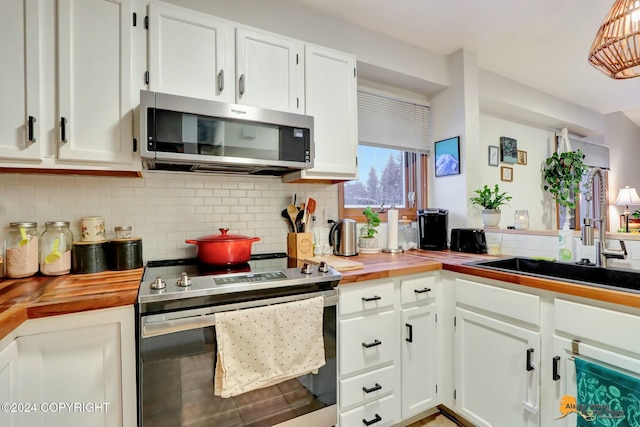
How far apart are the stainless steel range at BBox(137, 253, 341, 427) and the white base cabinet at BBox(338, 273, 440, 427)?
91 millimetres

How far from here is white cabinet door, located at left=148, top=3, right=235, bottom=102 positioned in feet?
4.66

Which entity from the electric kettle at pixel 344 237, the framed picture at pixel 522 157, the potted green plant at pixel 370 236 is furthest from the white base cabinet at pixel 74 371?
the framed picture at pixel 522 157

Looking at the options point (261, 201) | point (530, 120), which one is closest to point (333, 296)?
point (261, 201)

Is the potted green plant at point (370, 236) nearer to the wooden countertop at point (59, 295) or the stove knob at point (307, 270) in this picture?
the stove knob at point (307, 270)

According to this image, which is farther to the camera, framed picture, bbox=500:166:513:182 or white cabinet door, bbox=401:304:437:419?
framed picture, bbox=500:166:513:182

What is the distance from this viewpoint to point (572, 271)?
170 centimetres

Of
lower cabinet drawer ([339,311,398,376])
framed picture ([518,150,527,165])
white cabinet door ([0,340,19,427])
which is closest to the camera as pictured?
white cabinet door ([0,340,19,427])

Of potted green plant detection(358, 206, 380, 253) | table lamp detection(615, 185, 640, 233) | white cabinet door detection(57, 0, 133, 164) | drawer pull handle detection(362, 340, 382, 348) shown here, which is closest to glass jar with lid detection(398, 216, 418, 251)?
potted green plant detection(358, 206, 380, 253)

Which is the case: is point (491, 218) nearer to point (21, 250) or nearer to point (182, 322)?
point (182, 322)

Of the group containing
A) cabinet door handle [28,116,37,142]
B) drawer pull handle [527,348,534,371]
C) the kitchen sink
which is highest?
cabinet door handle [28,116,37,142]

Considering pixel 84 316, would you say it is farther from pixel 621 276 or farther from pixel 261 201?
pixel 621 276

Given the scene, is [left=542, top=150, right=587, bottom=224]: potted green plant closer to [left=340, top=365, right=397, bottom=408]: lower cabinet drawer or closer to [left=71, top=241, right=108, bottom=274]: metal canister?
[left=340, top=365, right=397, bottom=408]: lower cabinet drawer

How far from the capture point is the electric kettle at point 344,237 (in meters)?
2.03

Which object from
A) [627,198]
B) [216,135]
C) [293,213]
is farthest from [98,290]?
[627,198]
